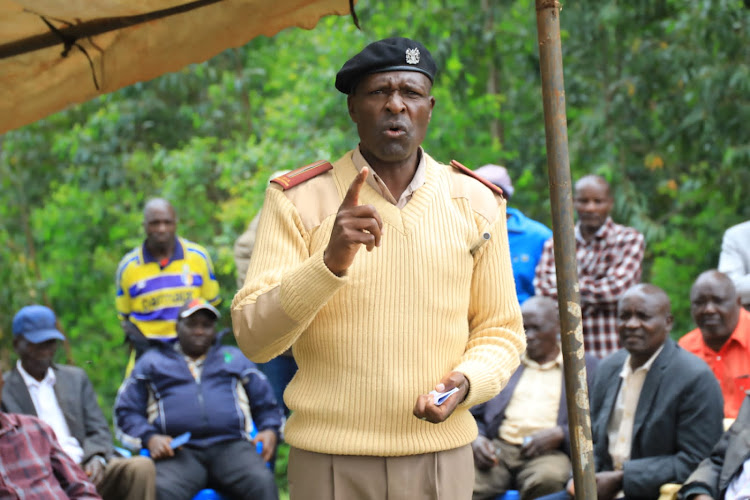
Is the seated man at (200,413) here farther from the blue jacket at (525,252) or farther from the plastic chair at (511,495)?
the blue jacket at (525,252)

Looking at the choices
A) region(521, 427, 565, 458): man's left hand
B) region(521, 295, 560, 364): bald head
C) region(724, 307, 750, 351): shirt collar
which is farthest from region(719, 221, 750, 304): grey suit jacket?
region(521, 427, 565, 458): man's left hand

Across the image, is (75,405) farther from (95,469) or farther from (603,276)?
(603,276)

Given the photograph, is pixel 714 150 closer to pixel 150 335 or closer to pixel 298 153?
pixel 298 153

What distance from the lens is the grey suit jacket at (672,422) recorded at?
469cm

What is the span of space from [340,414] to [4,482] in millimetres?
2264

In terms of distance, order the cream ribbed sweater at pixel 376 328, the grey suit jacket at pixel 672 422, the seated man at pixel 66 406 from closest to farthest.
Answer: the cream ribbed sweater at pixel 376 328 → the grey suit jacket at pixel 672 422 → the seated man at pixel 66 406

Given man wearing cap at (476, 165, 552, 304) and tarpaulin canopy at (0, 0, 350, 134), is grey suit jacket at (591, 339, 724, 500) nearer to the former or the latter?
man wearing cap at (476, 165, 552, 304)

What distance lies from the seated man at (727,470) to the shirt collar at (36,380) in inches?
144

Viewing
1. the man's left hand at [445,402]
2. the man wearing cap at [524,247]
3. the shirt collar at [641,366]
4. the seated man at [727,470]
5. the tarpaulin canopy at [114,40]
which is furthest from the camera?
the man wearing cap at [524,247]

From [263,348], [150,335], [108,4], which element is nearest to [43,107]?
[108,4]

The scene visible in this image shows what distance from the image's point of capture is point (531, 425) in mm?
5488

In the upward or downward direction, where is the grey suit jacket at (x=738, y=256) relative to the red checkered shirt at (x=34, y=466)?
upward

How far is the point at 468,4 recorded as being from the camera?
11.1 m

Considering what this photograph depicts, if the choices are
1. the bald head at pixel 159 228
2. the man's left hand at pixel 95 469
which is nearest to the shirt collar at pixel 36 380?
the man's left hand at pixel 95 469
